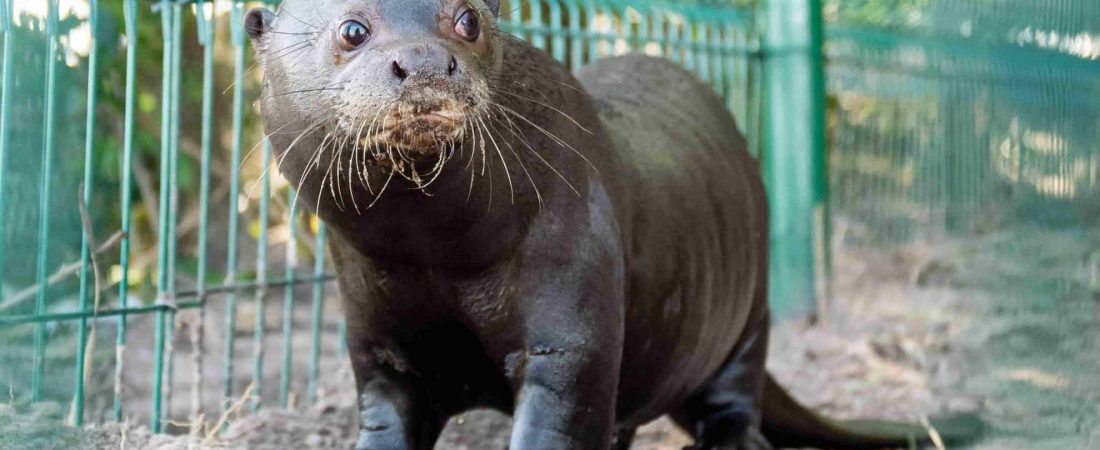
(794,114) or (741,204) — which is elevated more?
(794,114)

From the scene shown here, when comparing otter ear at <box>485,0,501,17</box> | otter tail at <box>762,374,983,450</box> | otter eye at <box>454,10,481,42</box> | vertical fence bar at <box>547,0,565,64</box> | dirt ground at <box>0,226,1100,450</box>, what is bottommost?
otter tail at <box>762,374,983,450</box>

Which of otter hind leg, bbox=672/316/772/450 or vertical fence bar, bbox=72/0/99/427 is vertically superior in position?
vertical fence bar, bbox=72/0/99/427

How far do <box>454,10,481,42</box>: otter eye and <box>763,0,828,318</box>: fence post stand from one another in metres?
4.90

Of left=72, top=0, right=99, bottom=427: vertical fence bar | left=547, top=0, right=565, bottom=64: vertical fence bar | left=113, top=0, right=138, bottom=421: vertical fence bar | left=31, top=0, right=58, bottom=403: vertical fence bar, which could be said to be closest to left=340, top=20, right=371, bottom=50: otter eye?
left=31, top=0, right=58, bottom=403: vertical fence bar

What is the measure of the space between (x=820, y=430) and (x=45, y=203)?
2.71 metres

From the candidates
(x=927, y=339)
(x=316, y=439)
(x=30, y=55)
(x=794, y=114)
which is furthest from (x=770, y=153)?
(x=30, y=55)

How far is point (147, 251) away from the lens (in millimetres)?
8617

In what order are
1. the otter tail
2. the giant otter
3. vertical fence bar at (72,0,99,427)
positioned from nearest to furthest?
the giant otter < vertical fence bar at (72,0,99,427) < the otter tail

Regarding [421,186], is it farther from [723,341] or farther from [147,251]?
[147,251]

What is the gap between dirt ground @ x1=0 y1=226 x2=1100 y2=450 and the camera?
3.09 m

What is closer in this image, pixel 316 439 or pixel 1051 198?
pixel 1051 198

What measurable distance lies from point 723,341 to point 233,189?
183cm

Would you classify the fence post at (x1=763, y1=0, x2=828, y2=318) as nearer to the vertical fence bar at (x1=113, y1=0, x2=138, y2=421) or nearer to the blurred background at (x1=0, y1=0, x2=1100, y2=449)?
the blurred background at (x1=0, y1=0, x2=1100, y2=449)

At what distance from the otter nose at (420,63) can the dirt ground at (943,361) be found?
3.60 ft
